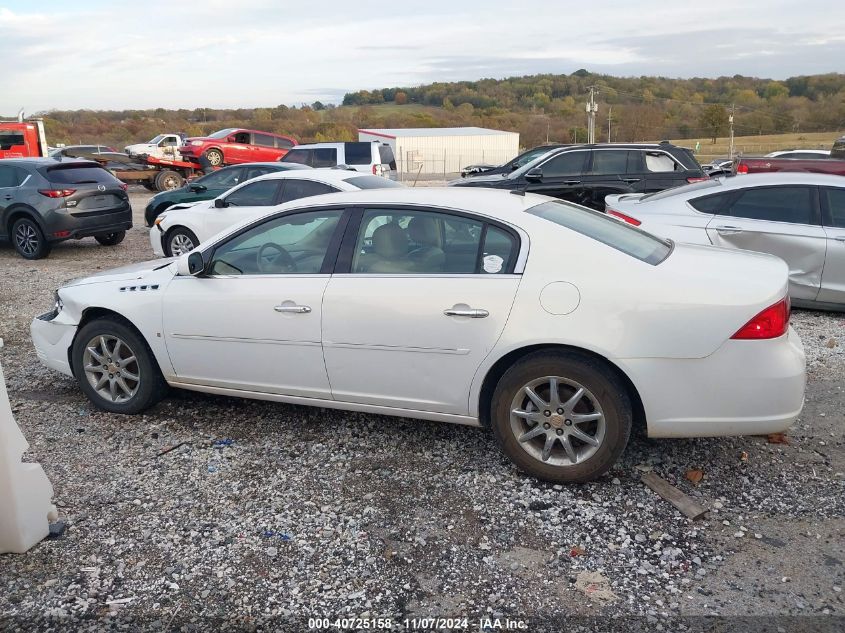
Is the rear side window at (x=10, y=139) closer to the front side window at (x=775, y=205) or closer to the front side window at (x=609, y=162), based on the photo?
the front side window at (x=609, y=162)

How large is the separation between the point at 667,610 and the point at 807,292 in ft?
17.1

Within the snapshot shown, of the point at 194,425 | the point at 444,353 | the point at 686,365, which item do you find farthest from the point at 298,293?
the point at 686,365

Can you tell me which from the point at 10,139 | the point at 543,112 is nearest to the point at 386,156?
the point at 10,139

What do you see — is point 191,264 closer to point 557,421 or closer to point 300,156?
point 557,421

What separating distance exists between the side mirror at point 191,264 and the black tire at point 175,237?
19.8 feet

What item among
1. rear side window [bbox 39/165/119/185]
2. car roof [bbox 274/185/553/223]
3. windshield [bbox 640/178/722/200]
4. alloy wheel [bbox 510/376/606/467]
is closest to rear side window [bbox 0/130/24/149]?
rear side window [bbox 39/165/119/185]

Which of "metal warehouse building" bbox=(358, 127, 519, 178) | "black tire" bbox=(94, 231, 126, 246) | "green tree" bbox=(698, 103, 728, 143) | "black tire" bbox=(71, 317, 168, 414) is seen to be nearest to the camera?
"black tire" bbox=(71, 317, 168, 414)

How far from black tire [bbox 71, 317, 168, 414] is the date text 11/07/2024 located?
2448 mm

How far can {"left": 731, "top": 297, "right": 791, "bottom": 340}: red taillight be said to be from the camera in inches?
138

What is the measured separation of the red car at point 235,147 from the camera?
25.8 m

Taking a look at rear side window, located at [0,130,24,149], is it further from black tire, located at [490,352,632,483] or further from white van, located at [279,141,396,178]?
black tire, located at [490,352,632,483]

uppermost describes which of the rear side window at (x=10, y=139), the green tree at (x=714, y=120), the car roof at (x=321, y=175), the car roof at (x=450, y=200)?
the green tree at (x=714, y=120)

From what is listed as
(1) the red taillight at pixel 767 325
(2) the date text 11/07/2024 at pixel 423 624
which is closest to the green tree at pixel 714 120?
(1) the red taillight at pixel 767 325

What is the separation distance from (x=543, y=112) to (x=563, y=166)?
8051 cm
